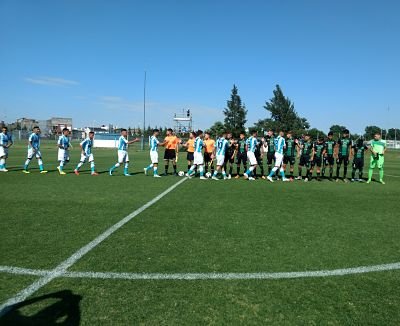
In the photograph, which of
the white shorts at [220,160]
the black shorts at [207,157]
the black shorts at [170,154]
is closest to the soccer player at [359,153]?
the white shorts at [220,160]

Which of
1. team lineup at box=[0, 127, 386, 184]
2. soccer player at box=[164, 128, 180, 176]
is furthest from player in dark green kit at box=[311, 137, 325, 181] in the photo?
soccer player at box=[164, 128, 180, 176]

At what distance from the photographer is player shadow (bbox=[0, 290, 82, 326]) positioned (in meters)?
3.15

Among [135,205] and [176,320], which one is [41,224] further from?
[176,320]

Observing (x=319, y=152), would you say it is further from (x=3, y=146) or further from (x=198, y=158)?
(x=3, y=146)

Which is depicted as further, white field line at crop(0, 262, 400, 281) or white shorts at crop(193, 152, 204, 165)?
white shorts at crop(193, 152, 204, 165)

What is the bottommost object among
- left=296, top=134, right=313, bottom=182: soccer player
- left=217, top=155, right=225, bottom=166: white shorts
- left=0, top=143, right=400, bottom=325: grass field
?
left=0, top=143, right=400, bottom=325: grass field

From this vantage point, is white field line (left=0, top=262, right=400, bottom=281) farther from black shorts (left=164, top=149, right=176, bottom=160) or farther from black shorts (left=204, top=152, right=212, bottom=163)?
black shorts (left=204, top=152, right=212, bottom=163)

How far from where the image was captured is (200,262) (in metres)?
4.71

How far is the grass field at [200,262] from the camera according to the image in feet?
11.1

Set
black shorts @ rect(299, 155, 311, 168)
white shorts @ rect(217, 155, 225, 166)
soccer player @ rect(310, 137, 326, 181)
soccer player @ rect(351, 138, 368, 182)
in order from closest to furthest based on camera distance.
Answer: soccer player @ rect(351, 138, 368, 182)
soccer player @ rect(310, 137, 326, 181)
black shorts @ rect(299, 155, 311, 168)
white shorts @ rect(217, 155, 225, 166)

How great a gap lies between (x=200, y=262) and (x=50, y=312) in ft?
6.48

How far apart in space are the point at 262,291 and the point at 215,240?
6.42ft

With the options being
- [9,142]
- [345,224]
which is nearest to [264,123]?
[9,142]

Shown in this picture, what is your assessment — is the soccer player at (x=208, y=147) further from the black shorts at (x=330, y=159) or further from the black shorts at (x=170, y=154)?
the black shorts at (x=330, y=159)
